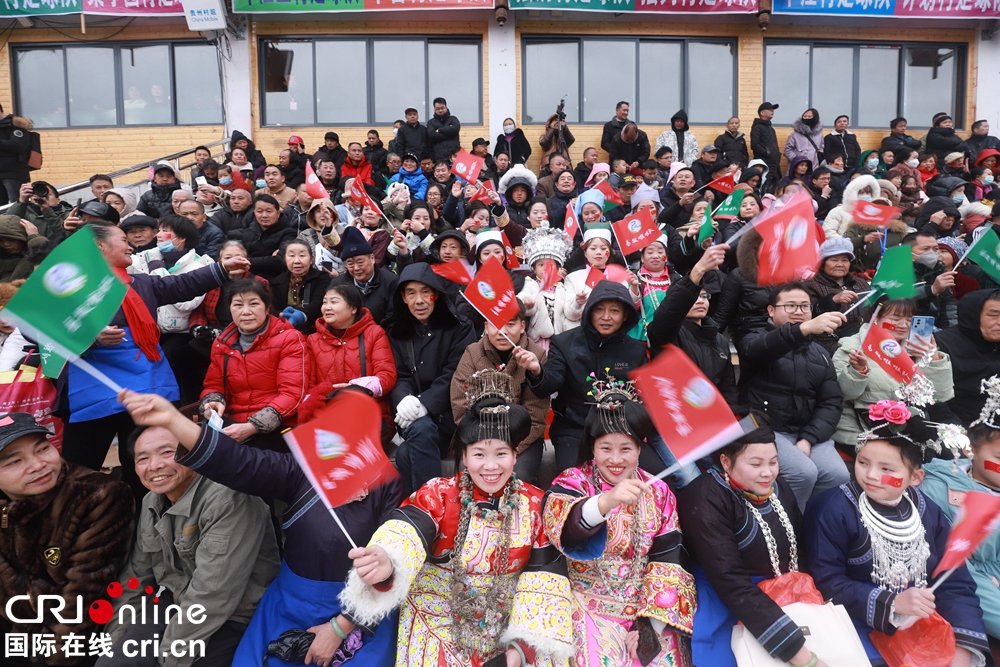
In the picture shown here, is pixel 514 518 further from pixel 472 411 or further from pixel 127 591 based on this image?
pixel 127 591

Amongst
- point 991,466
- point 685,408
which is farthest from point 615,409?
point 991,466

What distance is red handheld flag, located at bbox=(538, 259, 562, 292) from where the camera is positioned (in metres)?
5.10

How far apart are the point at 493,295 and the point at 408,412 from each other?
909 millimetres

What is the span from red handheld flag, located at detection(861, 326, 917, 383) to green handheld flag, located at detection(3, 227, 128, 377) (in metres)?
4.20

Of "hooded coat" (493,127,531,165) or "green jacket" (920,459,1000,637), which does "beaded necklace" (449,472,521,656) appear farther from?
"hooded coat" (493,127,531,165)

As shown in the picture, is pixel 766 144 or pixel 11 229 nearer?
pixel 11 229

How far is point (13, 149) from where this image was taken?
28.2 feet

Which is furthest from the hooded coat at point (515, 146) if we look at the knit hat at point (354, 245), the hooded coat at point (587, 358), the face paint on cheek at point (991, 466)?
the face paint on cheek at point (991, 466)

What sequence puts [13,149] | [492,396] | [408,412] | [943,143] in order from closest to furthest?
[492,396] → [408,412] → [13,149] → [943,143]

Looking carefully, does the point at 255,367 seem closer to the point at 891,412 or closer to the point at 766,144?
the point at 891,412

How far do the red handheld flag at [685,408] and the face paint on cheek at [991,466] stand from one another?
2.00 meters

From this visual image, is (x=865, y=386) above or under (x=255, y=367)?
under

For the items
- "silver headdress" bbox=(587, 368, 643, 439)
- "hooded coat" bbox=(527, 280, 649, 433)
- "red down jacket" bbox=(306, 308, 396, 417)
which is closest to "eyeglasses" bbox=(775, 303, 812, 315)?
"hooded coat" bbox=(527, 280, 649, 433)

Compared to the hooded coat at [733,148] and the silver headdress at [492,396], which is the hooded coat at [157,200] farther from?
the hooded coat at [733,148]
